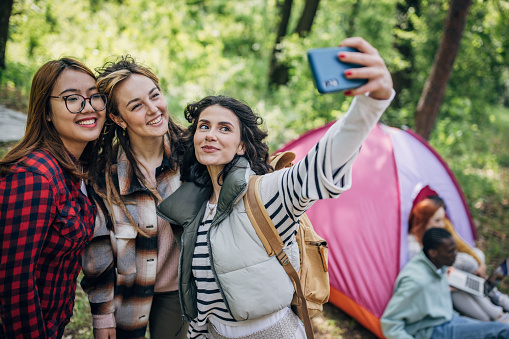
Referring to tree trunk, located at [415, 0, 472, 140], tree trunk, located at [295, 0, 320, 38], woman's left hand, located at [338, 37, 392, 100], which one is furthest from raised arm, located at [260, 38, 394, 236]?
tree trunk, located at [295, 0, 320, 38]

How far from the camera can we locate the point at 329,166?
104 cm

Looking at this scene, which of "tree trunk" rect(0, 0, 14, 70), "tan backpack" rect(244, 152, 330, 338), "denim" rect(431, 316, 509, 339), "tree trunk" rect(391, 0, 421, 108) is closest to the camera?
"tan backpack" rect(244, 152, 330, 338)

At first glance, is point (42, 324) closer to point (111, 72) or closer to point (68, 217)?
point (68, 217)

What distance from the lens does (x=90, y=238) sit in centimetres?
154

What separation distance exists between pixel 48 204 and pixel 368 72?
3.82 ft

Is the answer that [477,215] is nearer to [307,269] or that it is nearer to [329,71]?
[307,269]

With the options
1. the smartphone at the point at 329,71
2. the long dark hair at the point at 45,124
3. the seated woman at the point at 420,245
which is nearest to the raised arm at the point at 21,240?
the long dark hair at the point at 45,124

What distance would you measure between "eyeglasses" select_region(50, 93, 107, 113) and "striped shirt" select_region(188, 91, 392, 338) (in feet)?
2.19

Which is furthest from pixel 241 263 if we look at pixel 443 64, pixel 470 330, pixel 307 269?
pixel 443 64

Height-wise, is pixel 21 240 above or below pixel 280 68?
below

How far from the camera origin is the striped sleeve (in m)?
0.98

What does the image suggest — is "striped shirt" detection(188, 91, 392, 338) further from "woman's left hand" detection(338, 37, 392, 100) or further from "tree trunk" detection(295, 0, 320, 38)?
"tree trunk" detection(295, 0, 320, 38)

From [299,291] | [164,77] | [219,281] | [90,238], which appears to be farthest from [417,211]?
[164,77]

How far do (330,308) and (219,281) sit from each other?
2342 millimetres
